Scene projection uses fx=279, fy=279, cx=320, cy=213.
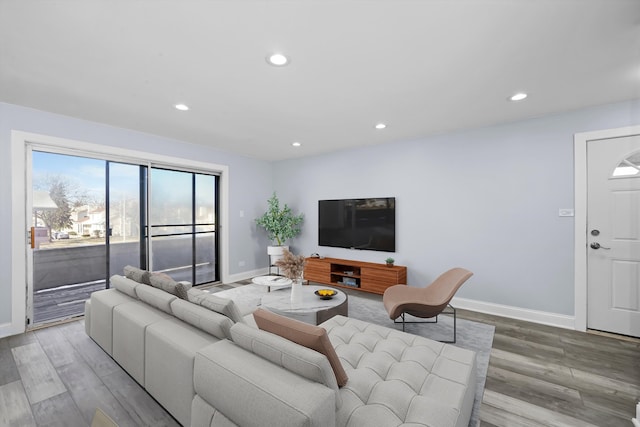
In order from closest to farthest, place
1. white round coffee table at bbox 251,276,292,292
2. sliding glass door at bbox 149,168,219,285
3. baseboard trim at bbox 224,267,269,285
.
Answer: white round coffee table at bbox 251,276,292,292 → sliding glass door at bbox 149,168,219,285 → baseboard trim at bbox 224,267,269,285

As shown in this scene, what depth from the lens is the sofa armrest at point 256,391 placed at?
1080mm

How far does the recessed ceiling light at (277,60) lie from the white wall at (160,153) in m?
2.90

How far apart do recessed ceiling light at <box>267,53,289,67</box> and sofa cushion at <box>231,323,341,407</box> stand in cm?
192

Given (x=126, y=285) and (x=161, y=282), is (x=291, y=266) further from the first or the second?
(x=126, y=285)

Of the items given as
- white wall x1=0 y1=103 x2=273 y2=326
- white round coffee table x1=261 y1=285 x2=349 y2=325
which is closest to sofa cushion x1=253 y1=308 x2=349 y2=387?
white round coffee table x1=261 y1=285 x2=349 y2=325

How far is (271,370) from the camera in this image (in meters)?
1.29

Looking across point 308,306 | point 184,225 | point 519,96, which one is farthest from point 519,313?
point 184,225

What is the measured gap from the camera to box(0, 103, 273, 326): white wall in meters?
3.02

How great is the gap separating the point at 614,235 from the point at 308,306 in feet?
11.2

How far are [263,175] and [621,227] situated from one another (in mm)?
5523

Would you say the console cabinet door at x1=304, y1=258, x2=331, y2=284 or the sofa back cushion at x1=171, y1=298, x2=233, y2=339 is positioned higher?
the sofa back cushion at x1=171, y1=298, x2=233, y2=339

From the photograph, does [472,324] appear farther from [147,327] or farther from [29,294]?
[29,294]

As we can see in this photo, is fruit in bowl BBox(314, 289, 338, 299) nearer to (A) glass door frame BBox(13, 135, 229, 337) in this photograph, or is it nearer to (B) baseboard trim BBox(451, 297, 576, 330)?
(B) baseboard trim BBox(451, 297, 576, 330)

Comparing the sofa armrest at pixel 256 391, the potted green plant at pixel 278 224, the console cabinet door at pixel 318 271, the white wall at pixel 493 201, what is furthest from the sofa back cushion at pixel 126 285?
the white wall at pixel 493 201
